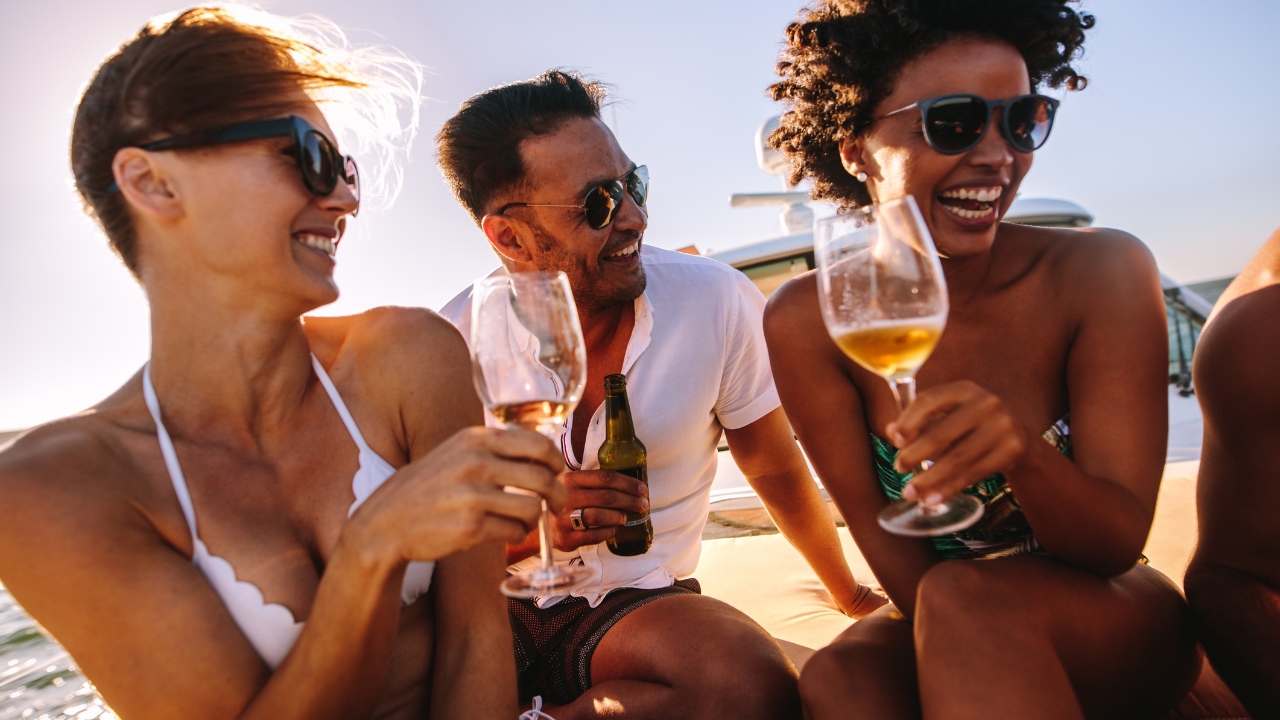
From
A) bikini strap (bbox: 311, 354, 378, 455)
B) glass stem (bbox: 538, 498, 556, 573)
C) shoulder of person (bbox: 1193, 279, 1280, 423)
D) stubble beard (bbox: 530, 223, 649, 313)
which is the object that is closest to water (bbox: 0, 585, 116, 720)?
bikini strap (bbox: 311, 354, 378, 455)

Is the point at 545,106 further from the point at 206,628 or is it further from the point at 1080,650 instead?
the point at 1080,650

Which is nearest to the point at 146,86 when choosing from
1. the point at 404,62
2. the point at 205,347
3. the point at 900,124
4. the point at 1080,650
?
the point at 205,347

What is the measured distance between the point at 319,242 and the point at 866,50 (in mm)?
1603

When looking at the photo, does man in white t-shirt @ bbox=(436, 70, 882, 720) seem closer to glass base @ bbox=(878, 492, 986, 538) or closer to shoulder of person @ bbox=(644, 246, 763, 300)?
shoulder of person @ bbox=(644, 246, 763, 300)

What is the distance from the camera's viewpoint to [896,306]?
4.59 feet

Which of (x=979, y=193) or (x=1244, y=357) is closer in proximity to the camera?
(x=1244, y=357)

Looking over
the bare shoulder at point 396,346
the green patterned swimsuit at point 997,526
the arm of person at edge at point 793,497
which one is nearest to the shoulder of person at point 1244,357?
the green patterned swimsuit at point 997,526

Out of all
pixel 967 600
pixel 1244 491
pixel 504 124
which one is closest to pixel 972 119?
pixel 1244 491

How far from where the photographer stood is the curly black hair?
83.3 inches

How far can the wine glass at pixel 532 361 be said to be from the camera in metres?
1.41

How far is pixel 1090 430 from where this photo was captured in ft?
5.82

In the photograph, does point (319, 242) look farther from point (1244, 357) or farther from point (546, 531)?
point (1244, 357)

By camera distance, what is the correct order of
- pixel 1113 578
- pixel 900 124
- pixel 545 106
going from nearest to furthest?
1. pixel 1113 578
2. pixel 900 124
3. pixel 545 106

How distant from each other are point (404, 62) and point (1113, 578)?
7.73ft
